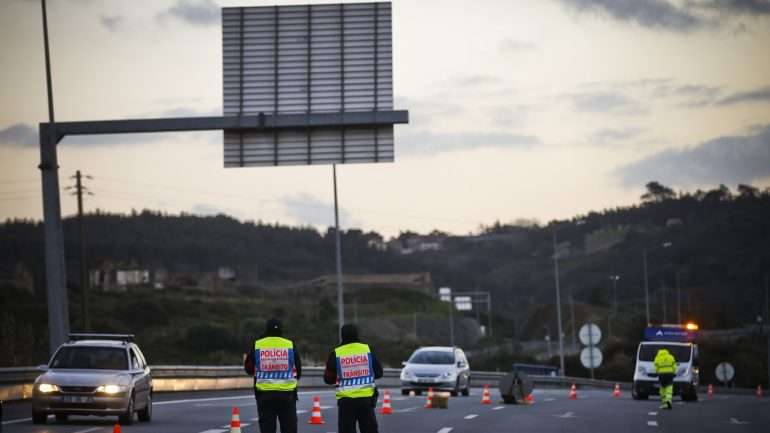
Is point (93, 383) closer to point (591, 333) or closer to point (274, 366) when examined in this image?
point (274, 366)

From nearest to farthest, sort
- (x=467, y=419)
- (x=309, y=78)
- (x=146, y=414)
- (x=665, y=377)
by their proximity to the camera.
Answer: (x=146, y=414), (x=467, y=419), (x=309, y=78), (x=665, y=377)

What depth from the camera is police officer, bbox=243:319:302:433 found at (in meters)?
19.2

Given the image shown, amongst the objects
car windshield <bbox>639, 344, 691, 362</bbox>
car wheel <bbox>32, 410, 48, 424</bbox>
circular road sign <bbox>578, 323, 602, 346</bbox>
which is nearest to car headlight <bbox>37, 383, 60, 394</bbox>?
car wheel <bbox>32, 410, 48, 424</bbox>

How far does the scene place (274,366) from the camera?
19203 mm

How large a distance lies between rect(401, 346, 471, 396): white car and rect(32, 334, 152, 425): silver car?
759 inches

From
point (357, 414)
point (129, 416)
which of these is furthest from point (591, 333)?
point (357, 414)

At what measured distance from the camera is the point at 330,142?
111ft

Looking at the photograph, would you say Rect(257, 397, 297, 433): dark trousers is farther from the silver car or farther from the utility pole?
the utility pole

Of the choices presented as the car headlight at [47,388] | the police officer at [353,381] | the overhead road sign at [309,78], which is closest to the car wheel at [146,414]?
the car headlight at [47,388]

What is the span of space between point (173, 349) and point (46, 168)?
71664 mm

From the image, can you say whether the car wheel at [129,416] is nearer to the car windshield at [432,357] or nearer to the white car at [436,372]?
the white car at [436,372]

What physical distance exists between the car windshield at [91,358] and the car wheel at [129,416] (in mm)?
885

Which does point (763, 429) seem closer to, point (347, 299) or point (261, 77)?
point (261, 77)

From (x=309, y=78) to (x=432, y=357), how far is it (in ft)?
55.0
